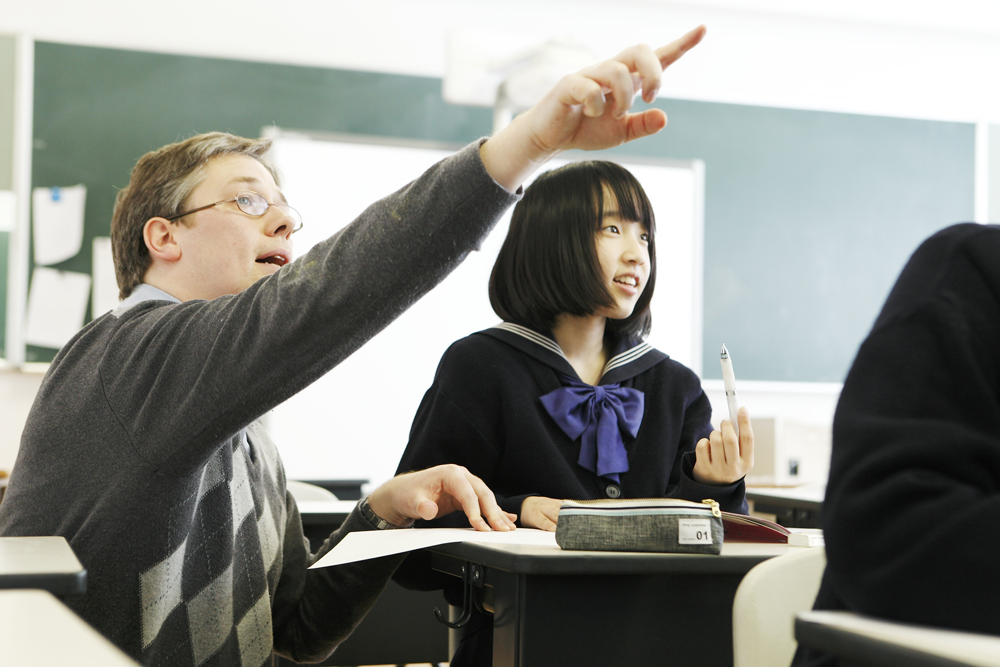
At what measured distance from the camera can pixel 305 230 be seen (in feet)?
13.7

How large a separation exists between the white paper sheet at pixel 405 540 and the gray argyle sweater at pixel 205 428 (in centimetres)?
15

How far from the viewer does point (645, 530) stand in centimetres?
107

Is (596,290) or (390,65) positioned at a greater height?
(390,65)

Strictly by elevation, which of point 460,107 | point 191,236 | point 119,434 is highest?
point 460,107

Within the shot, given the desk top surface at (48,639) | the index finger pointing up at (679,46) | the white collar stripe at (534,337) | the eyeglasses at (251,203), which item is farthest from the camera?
the white collar stripe at (534,337)

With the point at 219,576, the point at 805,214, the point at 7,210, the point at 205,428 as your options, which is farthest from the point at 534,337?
the point at 805,214

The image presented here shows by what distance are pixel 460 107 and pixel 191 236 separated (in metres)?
3.18

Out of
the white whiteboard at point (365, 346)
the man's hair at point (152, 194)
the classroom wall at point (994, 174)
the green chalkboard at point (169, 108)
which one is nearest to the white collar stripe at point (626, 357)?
the man's hair at point (152, 194)

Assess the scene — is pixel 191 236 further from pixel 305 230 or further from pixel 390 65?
pixel 390 65

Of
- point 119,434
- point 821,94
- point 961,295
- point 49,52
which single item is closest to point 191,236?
point 119,434

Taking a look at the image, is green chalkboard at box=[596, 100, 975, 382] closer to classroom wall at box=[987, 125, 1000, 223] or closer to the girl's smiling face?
classroom wall at box=[987, 125, 1000, 223]

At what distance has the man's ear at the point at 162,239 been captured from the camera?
1.32 metres

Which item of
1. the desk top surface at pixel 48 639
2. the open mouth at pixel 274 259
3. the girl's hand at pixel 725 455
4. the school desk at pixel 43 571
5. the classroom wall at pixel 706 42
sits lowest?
the school desk at pixel 43 571

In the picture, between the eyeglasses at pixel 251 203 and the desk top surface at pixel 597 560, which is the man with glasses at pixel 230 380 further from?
the desk top surface at pixel 597 560
